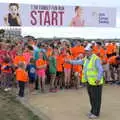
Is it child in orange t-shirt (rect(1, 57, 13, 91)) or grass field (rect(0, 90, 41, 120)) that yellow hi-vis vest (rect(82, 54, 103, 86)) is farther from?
child in orange t-shirt (rect(1, 57, 13, 91))

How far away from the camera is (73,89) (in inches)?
638

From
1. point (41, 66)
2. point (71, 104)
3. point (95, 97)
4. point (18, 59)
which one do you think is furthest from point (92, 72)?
point (18, 59)

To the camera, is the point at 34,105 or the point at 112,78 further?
the point at 112,78

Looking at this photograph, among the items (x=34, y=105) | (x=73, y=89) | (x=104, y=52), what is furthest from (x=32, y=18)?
(x=34, y=105)

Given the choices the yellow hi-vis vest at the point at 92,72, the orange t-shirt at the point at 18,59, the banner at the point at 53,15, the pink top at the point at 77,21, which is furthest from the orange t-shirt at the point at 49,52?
the pink top at the point at 77,21

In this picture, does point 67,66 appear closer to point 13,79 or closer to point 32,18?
point 13,79

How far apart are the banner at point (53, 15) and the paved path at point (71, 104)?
9216mm

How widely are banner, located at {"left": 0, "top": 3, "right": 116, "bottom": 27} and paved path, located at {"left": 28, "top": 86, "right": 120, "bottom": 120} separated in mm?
9216

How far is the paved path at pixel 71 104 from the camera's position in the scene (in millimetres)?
11336

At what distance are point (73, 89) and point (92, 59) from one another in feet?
17.7

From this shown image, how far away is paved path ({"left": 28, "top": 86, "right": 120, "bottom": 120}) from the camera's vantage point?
37.2ft

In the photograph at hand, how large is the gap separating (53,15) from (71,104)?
1255 centimetres

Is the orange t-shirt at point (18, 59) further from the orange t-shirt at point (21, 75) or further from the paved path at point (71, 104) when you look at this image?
the paved path at point (71, 104)

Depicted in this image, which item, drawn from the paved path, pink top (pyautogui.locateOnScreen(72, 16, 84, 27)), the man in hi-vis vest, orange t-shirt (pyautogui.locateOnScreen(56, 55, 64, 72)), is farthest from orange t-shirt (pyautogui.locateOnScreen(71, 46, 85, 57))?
pink top (pyautogui.locateOnScreen(72, 16, 84, 27))
